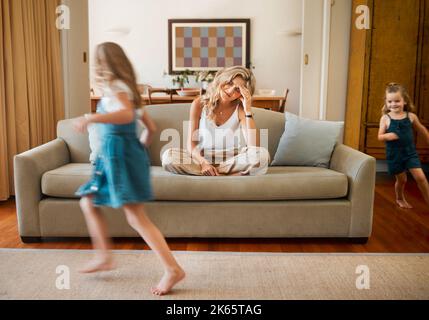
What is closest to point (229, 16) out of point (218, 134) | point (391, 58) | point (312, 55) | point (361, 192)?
point (312, 55)

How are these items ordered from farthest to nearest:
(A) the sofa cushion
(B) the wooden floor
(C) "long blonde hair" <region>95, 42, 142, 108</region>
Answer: (B) the wooden floor
(A) the sofa cushion
(C) "long blonde hair" <region>95, 42, 142, 108</region>

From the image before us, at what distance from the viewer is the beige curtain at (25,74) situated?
9.92 feet

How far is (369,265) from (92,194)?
4.70 ft

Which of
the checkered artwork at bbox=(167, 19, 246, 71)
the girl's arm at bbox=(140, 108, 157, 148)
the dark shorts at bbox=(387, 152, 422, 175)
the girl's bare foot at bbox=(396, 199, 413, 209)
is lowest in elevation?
the girl's bare foot at bbox=(396, 199, 413, 209)

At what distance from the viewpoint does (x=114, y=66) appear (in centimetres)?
78

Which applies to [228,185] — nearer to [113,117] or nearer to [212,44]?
[113,117]

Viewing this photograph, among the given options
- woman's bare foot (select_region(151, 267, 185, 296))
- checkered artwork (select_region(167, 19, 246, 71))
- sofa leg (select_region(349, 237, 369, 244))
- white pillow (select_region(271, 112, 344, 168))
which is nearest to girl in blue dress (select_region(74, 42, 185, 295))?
woman's bare foot (select_region(151, 267, 185, 296))

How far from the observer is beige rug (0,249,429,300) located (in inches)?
68.1

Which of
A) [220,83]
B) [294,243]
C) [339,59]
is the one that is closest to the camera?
[220,83]

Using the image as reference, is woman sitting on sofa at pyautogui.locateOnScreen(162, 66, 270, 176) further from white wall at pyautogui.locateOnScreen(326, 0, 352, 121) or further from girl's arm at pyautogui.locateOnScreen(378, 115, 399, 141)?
white wall at pyautogui.locateOnScreen(326, 0, 352, 121)

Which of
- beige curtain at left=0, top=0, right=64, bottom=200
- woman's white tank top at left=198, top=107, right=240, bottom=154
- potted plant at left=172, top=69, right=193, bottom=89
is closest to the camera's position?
woman's white tank top at left=198, top=107, right=240, bottom=154

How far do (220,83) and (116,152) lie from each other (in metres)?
0.59

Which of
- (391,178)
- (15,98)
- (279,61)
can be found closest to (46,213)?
(15,98)

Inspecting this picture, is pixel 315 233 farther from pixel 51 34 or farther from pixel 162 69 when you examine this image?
pixel 162 69
